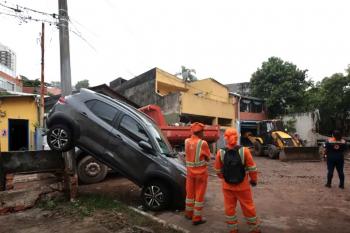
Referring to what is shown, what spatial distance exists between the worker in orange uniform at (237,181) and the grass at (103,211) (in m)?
0.99

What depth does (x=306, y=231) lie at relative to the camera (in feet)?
18.0

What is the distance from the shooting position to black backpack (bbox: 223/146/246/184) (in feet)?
16.6

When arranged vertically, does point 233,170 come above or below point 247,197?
above

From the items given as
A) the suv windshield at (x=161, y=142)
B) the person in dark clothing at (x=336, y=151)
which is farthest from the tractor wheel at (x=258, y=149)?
the suv windshield at (x=161, y=142)

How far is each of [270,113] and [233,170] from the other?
99.8 ft

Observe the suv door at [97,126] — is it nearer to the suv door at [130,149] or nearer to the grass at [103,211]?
the suv door at [130,149]

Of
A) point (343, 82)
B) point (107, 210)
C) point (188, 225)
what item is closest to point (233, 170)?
point (188, 225)

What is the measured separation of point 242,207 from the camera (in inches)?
201

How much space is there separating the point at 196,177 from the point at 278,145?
15.5 meters

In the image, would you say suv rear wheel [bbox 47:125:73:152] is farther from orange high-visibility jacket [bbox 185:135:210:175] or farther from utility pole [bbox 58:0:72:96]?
orange high-visibility jacket [bbox 185:135:210:175]

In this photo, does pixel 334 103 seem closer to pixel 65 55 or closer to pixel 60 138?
pixel 65 55

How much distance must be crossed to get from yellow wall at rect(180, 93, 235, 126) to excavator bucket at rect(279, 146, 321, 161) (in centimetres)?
747

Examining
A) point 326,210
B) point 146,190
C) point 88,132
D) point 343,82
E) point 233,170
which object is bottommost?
point 326,210

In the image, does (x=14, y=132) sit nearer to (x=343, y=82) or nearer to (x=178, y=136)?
(x=178, y=136)
